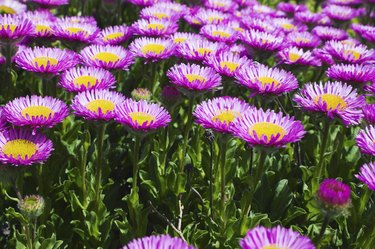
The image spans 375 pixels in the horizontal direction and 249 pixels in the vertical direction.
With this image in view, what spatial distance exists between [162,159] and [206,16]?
1.73 meters

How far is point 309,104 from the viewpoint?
250cm

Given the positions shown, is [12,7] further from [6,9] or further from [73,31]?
[73,31]

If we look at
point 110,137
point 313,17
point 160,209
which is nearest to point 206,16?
point 313,17

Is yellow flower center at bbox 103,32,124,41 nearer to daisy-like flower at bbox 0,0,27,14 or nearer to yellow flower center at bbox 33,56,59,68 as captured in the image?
yellow flower center at bbox 33,56,59,68

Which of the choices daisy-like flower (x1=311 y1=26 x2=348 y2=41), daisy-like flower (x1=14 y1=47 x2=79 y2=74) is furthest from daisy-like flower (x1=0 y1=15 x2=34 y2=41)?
daisy-like flower (x1=311 y1=26 x2=348 y2=41)

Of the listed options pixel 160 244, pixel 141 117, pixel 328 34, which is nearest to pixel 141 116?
pixel 141 117

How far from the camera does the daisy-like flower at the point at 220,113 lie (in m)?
2.33

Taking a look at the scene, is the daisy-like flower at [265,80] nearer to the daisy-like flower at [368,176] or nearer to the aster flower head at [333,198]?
the daisy-like flower at [368,176]

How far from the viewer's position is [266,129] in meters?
2.32

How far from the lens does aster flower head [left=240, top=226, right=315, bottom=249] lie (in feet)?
5.22

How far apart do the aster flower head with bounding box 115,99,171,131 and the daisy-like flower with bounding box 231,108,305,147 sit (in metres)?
0.35

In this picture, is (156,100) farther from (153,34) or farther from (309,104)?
(309,104)

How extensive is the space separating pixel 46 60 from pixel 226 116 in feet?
3.64

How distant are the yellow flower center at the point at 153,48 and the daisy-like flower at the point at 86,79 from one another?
446 mm
